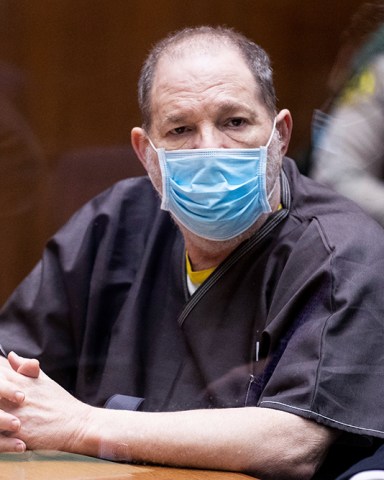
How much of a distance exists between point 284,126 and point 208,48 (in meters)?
0.24

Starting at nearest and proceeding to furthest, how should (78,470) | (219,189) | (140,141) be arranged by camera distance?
1. (78,470)
2. (219,189)
3. (140,141)

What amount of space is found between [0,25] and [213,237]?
0.94 metres

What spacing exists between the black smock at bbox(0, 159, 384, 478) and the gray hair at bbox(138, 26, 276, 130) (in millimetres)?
186

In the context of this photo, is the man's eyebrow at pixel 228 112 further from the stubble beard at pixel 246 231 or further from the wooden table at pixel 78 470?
the wooden table at pixel 78 470

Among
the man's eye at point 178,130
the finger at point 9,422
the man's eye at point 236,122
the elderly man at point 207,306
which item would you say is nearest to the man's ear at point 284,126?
the elderly man at point 207,306

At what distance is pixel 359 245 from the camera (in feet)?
6.17

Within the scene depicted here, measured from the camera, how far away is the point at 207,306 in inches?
79.5

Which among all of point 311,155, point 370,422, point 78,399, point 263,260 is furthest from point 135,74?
point 370,422

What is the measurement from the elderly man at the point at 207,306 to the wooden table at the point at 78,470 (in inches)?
0.7

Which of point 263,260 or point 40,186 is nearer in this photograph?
point 263,260

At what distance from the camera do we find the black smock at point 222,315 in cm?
177

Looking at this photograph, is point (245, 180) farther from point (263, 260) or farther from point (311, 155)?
point (311, 155)

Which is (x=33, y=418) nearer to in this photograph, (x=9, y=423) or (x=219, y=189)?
(x=9, y=423)

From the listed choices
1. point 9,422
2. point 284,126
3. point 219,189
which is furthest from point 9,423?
point 284,126
